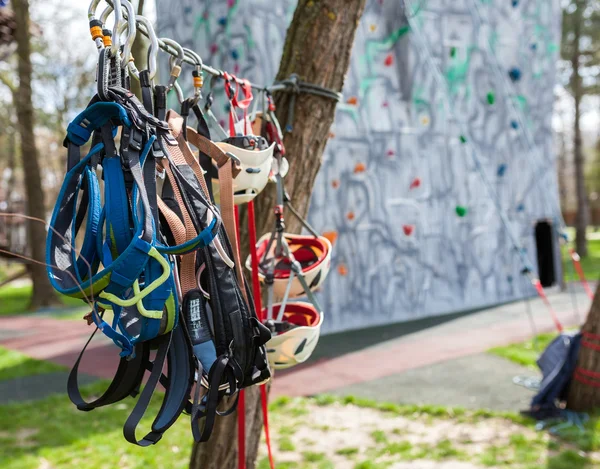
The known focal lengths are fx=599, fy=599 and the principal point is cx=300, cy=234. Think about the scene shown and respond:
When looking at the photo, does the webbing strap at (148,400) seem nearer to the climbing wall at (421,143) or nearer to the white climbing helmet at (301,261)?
the white climbing helmet at (301,261)

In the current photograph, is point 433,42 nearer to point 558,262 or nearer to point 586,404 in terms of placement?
point 558,262

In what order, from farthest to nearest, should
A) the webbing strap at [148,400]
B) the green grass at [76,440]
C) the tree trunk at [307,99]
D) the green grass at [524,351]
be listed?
the green grass at [524,351]
the green grass at [76,440]
the tree trunk at [307,99]
the webbing strap at [148,400]

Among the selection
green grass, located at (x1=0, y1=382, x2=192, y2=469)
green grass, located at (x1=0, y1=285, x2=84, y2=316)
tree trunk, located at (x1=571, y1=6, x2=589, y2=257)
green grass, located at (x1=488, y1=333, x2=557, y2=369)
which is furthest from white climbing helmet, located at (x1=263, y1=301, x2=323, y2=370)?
tree trunk, located at (x1=571, y1=6, x2=589, y2=257)

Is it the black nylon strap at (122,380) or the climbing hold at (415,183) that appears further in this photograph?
the climbing hold at (415,183)

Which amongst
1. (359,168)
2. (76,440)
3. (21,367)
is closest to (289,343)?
(76,440)

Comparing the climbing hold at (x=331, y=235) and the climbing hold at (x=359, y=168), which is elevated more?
the climbing hold at (x=359, y=168)

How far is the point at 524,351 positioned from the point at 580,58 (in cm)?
1522

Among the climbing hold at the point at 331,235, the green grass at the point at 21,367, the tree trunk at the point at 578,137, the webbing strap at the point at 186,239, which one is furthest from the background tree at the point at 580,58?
the webbing strap at the point at 186,239

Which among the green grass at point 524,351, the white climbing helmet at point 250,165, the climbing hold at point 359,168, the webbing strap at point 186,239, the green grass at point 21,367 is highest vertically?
the climbing hold at point 359,168

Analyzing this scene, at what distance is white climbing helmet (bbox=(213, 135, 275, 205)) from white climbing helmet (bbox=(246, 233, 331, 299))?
0.34 m

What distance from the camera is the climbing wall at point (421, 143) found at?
7883 mm

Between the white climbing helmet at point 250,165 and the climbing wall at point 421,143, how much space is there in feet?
18.7

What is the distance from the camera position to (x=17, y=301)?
14625 millimetres

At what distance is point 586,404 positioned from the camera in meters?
4.48
